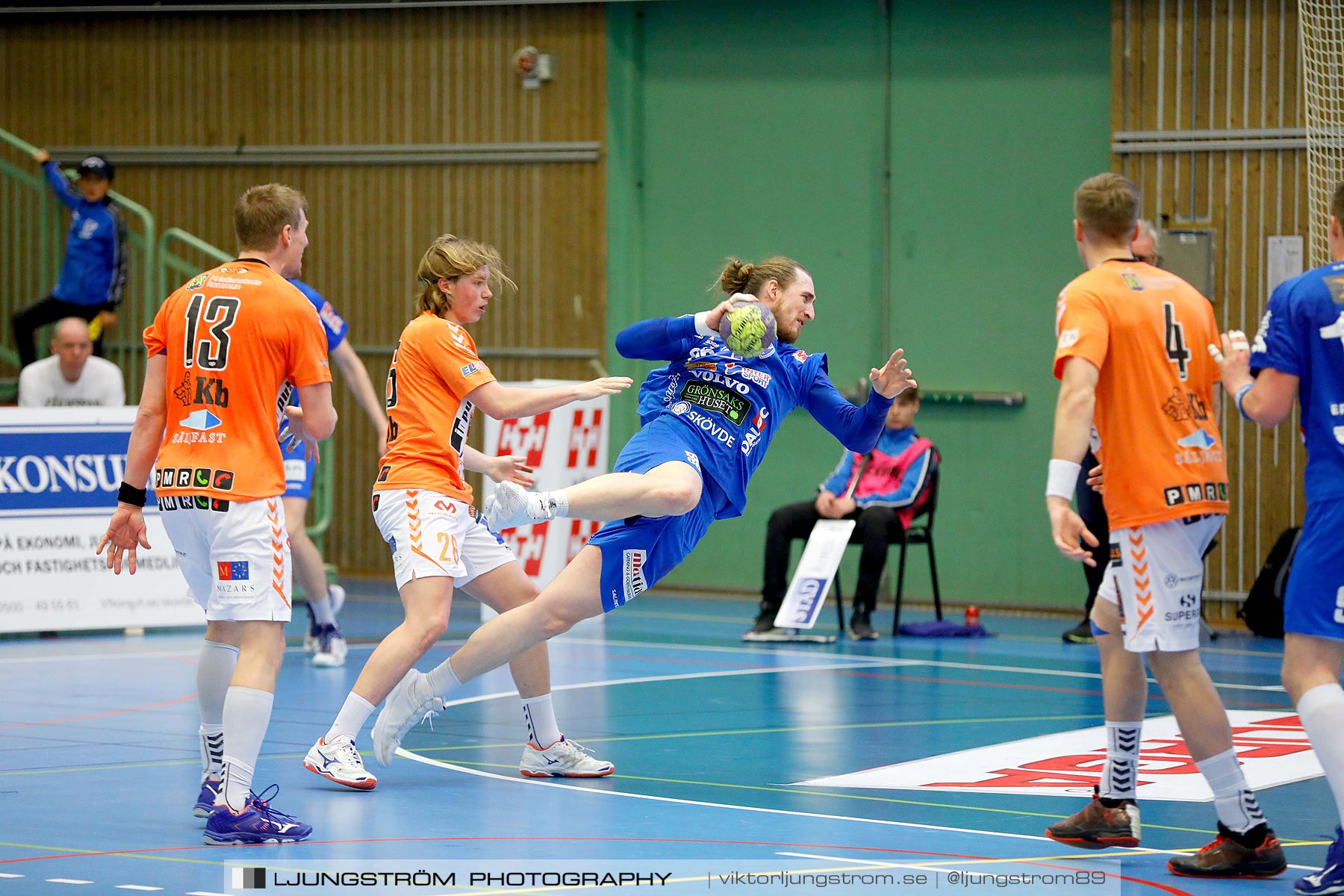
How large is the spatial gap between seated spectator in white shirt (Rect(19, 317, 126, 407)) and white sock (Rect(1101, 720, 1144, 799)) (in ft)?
27.3

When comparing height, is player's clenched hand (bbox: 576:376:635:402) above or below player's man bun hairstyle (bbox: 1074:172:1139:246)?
below

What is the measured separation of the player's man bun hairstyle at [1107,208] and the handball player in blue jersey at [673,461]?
38.9 inches

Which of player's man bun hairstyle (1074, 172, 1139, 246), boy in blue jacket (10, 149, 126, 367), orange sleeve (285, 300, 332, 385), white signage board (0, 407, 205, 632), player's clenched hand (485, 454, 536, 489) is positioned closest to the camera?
player's man bun hairstyle (1074, 172, 1139, 246)

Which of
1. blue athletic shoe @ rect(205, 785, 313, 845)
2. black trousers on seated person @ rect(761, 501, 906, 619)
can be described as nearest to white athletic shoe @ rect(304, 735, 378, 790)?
blue athletic shoe @ rect(205, 785, 313, 845)

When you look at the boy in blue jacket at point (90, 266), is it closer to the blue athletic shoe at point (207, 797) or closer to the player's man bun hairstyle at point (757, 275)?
the player's man bun hairstyle at point (757, 275)

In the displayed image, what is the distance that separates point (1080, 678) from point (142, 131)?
34.7 feet

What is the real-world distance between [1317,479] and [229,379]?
3193mm

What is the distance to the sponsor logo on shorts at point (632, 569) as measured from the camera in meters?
6.01

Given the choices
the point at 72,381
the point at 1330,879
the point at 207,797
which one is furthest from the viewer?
the point at 72,381

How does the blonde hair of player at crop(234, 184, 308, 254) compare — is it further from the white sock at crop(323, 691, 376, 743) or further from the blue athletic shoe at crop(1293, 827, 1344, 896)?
the blue athletic shoe at crop(1293, 827, 1344, 896)

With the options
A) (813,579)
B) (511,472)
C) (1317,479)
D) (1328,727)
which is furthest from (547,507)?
(813,579)

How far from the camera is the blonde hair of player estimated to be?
5.21m

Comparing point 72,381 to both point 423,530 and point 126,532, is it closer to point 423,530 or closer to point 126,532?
point 423,530

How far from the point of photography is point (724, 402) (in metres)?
6.25
